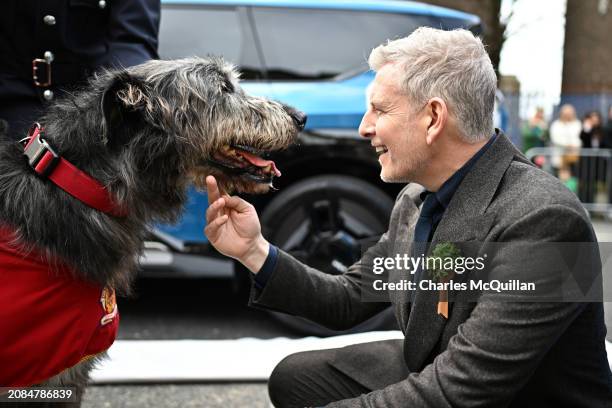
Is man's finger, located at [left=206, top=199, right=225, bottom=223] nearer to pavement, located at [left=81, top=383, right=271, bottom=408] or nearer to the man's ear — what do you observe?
the man's ear

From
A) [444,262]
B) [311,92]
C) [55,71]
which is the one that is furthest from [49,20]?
[311,92]

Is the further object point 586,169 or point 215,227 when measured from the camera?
point 586,169

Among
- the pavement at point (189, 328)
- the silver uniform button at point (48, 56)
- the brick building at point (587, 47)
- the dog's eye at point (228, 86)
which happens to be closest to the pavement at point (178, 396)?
the pavement at point (189, 328)

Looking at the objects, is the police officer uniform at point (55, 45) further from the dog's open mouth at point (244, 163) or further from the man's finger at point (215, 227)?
the man's finger at point (215, 227)

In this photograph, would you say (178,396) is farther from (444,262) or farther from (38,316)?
(444,262)

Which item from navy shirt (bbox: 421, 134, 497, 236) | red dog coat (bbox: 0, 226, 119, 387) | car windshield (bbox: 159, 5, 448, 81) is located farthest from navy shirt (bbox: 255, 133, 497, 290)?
car windshield (bbox: 159, 5, 448, 81)

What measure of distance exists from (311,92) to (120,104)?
100 inches

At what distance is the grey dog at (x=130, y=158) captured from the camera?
221 centimetres

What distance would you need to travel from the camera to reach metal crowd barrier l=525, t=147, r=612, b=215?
453 inches

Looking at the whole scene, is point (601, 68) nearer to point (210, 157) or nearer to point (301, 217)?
point (301, 217)

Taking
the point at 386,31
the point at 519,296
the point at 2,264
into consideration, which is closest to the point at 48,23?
the point at 2,264

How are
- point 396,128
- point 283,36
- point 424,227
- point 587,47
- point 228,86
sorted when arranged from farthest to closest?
point 587,47
point 283,36
point 228,86
point 424,227
point 396,128

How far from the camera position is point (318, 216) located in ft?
15.1

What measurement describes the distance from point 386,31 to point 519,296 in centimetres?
328
